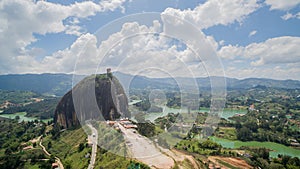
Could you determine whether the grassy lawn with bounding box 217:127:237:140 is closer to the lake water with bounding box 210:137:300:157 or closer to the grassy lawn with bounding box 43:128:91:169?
the lake water with bounding box 210:137:300:157

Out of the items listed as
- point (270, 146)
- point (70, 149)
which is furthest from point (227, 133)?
point (70, 149)

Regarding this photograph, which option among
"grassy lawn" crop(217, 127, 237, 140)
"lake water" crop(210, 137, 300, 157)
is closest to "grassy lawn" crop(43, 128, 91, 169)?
"lake water" crop(210, 137, 300, 157)

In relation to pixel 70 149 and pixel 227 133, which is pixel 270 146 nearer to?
pixel 227 133

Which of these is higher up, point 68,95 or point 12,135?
point 68,95

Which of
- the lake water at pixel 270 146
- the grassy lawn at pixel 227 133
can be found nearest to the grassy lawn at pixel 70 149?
the lake water at pixel 270 146

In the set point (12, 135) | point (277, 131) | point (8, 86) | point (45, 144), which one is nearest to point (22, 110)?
point (12, 135)

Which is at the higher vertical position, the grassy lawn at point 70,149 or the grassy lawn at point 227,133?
the grassy lawn at point 70,149

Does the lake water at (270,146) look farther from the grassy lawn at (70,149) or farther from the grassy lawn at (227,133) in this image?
the grassy lawn at (70,149)

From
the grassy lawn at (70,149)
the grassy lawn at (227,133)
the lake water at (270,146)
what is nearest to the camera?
the grassy lawn at (70,149)

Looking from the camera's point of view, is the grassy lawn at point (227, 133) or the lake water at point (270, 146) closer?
the lake water at point (270, 146)

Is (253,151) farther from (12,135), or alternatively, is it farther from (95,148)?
(12,135)

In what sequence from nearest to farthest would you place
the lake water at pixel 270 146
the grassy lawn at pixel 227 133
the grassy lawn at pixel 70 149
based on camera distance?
the grassy lawn at pixel 70 149 → the lake water at pixel 270 146 → the grassy lawn at pixel 227 133
